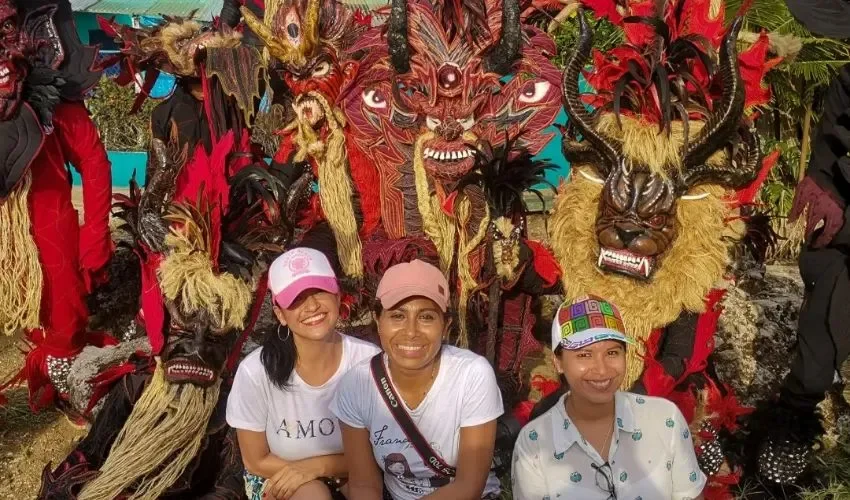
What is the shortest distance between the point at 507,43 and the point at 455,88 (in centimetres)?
28

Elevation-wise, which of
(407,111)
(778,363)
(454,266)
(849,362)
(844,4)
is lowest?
(849,362)

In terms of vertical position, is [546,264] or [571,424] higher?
[571,424]

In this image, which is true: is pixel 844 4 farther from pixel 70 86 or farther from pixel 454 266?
pixel 70 86

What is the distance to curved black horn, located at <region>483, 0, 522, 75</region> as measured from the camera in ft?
10.7

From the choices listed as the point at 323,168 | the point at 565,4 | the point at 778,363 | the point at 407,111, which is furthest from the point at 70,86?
the point at 778,363

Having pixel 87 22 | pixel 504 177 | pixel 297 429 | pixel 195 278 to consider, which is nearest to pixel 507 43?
pixel 504 177

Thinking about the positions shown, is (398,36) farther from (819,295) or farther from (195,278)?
(819,295)

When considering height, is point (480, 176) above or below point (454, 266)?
above

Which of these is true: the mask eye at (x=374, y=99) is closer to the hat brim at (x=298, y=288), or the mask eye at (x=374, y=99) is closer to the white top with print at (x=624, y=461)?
the hat brim at (x=298, y=288)

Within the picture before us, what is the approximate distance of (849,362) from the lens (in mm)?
4559

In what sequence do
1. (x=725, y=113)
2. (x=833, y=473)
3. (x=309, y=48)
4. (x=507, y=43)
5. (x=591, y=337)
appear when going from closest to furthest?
(x=591, y=337), (x=725, y=113), (x=833, y=473), (x=507, y=43), (x=309, y=48)

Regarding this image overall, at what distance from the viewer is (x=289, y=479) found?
2.42 meters

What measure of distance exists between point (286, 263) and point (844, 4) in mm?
→ 2049

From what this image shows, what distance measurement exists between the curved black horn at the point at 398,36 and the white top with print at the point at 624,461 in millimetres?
1794
